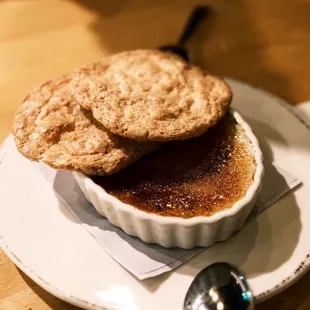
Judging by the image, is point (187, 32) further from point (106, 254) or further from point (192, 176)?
point (106, 254)

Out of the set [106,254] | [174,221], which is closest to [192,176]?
[174,221]

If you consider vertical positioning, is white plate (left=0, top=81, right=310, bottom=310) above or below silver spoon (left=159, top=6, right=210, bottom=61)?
below

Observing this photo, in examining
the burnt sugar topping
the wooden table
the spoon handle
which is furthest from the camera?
the spoon handle

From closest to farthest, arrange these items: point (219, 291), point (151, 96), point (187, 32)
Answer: point (219, 291), point (151, 96), point (187, 32)

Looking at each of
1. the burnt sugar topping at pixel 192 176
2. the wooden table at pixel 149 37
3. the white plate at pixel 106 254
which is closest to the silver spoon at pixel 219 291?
the white plate at pixel 106 254

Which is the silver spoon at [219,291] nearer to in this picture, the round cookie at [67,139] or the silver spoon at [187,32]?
the round cookie at [67,139]

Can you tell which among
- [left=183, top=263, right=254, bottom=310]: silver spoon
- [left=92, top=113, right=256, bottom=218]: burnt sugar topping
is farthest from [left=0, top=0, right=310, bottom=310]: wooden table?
[left=183, top=263, right=254, bottom=310]: silver spoon

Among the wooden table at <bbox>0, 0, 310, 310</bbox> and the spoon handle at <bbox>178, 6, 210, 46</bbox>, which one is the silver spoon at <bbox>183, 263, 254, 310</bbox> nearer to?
Result: the wooden table at <bbox>0, 0, 310, 310</bbox>
